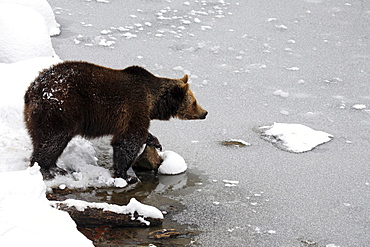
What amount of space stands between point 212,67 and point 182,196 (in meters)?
3.94

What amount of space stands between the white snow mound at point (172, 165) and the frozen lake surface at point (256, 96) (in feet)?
0.68

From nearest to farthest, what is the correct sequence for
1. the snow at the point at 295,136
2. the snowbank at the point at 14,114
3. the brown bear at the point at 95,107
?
the brown bear at the point at 95,107, the snowbank at the point at 14,114, the snow at the point at 295,136

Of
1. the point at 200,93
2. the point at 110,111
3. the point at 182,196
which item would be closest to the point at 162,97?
the point at 110,111

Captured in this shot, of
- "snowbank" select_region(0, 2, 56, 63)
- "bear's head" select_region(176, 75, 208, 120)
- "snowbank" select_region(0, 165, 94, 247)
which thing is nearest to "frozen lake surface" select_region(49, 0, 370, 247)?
"bear's head" select_region(176, 75, 208, 120)

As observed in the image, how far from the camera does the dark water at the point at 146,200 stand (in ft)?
13.9

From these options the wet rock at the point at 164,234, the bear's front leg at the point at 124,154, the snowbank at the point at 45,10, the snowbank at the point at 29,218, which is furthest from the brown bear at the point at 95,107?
the snowbank at the point at 45,10

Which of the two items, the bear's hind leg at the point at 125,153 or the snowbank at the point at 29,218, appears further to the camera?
the bear's hind leg at the point at 125,153

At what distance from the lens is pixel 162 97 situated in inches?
222

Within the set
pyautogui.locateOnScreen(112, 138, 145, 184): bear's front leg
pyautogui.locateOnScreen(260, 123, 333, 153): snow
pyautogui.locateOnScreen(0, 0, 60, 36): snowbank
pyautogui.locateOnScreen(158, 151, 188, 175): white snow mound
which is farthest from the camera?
pyautogui.locateOnScreen(0, 0, 60, 36): snowbank

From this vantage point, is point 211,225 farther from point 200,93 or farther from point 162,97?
point 200,93

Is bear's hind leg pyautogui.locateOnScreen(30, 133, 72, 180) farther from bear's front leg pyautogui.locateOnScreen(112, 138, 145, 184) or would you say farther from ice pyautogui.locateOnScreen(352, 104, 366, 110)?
ice pyautogui.locateOnScreen(352, 104, 366, 110)

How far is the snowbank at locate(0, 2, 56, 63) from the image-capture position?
7512 mm

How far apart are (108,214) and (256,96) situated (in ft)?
13.1

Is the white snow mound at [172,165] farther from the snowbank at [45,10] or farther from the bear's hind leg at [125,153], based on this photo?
the snowbank at [45,10]
